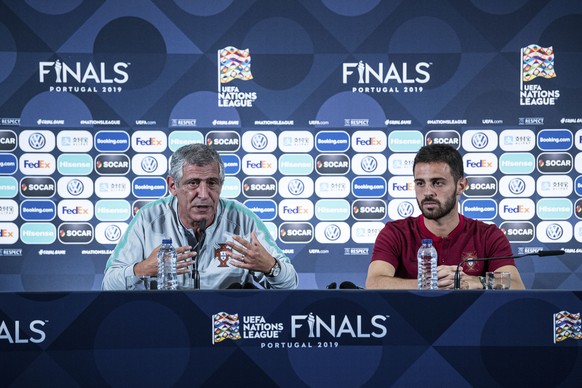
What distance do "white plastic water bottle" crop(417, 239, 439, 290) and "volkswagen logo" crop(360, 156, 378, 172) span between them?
→ 5.35 feet

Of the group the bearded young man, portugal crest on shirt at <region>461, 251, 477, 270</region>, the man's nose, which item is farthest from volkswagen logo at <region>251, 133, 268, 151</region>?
portugal crest on shirt at <region>461, 251, 477, 270</region>

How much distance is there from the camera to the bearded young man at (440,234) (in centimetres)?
292

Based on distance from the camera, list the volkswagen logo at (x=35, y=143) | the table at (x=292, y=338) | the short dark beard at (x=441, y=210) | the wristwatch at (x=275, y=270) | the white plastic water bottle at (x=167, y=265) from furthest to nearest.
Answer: the volkswagen logo at (x=35, y=143)
the short dark beard at (x=441, y=210)
the wristwatch at (x=275, y=270)
the white plastic water bottle at (x=167, y=265)
the table at (x=292, y=338)

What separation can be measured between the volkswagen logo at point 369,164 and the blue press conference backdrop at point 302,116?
0.01 m

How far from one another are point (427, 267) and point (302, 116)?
185 centimetres

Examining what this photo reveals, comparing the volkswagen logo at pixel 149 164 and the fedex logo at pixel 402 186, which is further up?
the volkswagen logo at pixel 149 164

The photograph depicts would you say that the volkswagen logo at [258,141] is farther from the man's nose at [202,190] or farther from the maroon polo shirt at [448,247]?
the maroon polo shirt at [448,247]

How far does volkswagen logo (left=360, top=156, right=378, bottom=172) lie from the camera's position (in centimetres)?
421

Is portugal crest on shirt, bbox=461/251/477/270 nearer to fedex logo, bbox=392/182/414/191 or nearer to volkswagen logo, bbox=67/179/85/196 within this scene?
fedex logo, bbox=392/182/414/191

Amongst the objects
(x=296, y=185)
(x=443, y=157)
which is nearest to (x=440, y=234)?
(x=443, y=157)

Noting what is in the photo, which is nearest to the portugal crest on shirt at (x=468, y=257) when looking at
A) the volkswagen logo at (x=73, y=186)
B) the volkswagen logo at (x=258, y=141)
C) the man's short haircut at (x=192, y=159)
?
the man's short haircut at (x=192, y=159)

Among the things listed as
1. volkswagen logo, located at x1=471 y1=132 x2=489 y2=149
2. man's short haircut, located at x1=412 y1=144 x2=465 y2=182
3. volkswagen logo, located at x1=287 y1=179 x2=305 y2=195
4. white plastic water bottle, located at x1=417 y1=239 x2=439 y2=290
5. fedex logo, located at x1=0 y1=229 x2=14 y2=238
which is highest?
volkswagen logo, located at x1=471 y1=132 x2=489 y2=149

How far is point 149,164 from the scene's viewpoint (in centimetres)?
421

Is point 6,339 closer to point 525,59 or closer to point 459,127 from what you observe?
point 459,127
